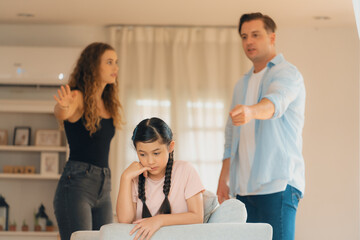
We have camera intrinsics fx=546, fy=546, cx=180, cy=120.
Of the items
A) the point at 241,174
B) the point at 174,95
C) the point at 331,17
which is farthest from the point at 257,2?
the point at 241,174

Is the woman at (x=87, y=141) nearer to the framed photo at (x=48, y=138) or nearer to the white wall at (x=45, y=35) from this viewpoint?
the framed photo at (x=48, y=138)

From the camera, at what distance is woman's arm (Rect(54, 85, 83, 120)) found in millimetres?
2689

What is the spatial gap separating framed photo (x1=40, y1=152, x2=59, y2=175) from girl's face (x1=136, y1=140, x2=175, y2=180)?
11.7 feet

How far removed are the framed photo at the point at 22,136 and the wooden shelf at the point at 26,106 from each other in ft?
0.78

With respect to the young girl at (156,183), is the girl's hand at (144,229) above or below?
below

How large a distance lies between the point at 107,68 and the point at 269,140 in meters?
1.02

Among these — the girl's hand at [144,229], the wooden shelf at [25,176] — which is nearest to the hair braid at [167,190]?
the girl's hand at [144,229]

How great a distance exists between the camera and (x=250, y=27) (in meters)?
2.79

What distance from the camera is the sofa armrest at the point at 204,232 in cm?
176

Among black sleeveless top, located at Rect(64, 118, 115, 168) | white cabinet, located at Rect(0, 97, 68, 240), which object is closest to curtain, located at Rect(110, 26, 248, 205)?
white cabinet, located at Rect(0, 97, 68, 240)

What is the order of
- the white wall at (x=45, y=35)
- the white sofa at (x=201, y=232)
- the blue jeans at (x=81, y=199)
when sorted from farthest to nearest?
the white wall at (x=45, y=35), the blue jeans at (x=81, y=199), the white sofa at (x=201, y=232)

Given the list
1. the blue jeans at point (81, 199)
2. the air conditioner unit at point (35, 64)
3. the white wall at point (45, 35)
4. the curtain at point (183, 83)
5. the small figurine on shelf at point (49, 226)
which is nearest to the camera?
the blue jeans at point (81, 199)

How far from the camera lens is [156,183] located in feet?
7.04

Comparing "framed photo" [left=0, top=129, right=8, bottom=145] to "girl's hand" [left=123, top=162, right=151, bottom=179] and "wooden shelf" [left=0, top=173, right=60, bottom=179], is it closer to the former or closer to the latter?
"wooden shelf" [left=0, top=173, right=60, bottom=179]
